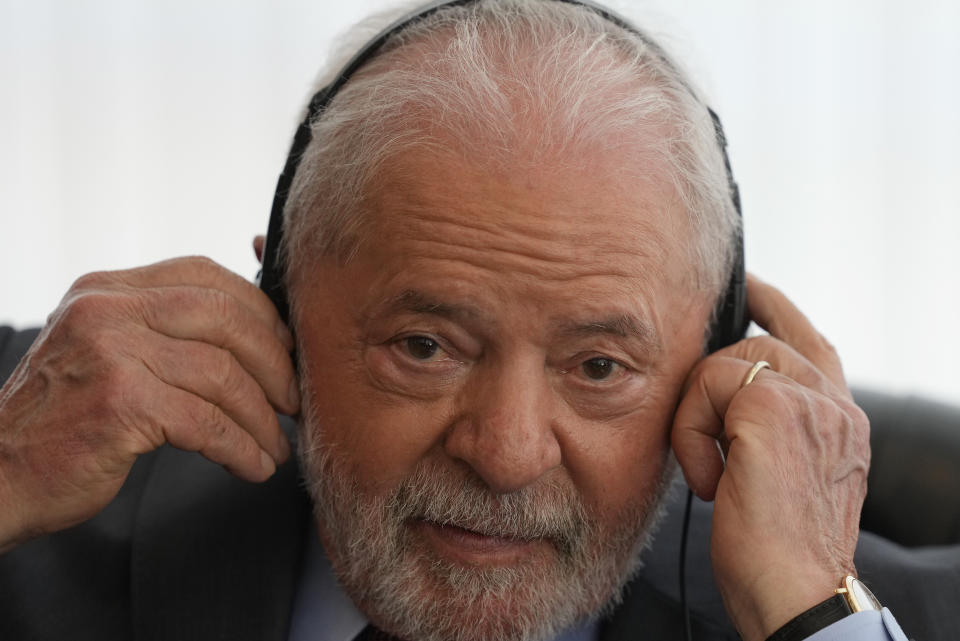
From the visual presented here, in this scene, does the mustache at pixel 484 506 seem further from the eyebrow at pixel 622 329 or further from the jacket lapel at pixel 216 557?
the jacket lapel at pixel 216 557

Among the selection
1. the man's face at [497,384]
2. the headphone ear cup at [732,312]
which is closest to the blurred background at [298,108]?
the headphone ear cup at [732,312]

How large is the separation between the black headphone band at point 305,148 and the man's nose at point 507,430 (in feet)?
1.71

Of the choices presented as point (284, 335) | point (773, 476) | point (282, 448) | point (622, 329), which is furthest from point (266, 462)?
point (773, 476)

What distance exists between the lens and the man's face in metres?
1.59

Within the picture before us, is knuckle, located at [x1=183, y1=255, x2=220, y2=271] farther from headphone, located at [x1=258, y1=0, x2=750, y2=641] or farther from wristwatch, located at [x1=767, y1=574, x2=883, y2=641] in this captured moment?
wristwatch, located at [x1=767, y1=574, x2=883, y2=641]

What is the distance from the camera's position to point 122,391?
168 centimetres

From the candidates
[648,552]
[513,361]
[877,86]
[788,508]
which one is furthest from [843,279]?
[513,361]

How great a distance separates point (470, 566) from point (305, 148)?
89 cm

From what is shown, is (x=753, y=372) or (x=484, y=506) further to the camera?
(x=753, y=372)

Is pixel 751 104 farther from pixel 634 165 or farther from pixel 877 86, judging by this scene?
pixel 634 165

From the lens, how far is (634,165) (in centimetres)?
166

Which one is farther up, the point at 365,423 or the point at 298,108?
the point at 298,108

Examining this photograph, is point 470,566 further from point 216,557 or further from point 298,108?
point 298,108

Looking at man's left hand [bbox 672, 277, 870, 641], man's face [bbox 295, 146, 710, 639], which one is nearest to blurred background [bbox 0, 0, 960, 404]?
man's left hand [bbox 672, 277, 870, 641]
